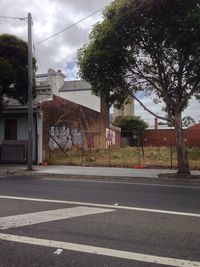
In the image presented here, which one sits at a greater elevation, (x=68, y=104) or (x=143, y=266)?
(x=68, y=104)

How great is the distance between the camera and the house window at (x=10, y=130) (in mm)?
28281

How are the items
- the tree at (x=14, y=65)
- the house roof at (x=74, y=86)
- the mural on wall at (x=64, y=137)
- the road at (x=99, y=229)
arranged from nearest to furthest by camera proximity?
the road at (x=99, y=229) → the tree at (x=14, y=65) → the mural on wall at (x=64, y=137) → the house roof at (x=74, y=86)

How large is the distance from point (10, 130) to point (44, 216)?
65.9 feet

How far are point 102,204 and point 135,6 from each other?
9.24 meters

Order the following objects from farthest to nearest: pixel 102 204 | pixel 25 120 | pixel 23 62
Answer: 1. pixel 25 120
2. pixel 23 62
3. pixel 102 204

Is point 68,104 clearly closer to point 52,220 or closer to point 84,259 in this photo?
point 52,220

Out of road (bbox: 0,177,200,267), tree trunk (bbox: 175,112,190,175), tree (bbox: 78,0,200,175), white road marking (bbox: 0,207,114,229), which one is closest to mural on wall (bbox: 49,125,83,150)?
tree (bbox: 78,0,200,175)

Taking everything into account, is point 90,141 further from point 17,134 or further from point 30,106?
point 30,106

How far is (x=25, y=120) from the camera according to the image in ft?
91.1

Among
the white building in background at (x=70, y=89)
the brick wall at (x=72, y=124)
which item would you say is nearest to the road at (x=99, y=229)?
the brick wall at (x=72, y=124)

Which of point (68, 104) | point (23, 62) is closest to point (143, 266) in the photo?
point (23, 62)

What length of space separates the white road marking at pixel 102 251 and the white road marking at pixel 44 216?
89cm

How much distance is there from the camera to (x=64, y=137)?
3141 cm

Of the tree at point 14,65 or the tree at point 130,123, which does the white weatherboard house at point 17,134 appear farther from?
the tree at point 130,123
